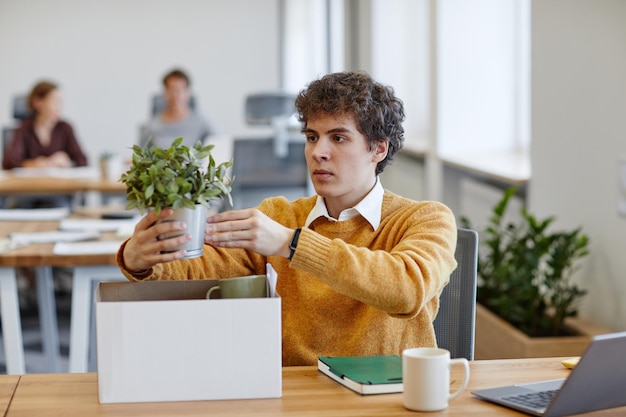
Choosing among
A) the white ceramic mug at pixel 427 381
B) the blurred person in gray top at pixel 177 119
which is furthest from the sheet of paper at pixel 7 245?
the blurred person in gray top at pixel 177 119

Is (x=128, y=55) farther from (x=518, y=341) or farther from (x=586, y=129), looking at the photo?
(x=518, y=341)

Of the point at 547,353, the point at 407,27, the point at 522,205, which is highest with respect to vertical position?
the point at 407,27

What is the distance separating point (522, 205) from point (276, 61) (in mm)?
6365

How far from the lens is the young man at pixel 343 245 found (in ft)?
5.16

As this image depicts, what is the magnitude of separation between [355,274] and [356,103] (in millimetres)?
405

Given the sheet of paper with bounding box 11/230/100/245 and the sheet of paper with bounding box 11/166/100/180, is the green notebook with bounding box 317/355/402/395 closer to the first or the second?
the sheet of paper with bounding box 11/230/100/245

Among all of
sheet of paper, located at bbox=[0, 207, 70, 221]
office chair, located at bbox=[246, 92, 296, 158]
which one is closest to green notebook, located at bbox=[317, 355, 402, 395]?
sheet of paper, located at bbox=[0, 207, 70, 221]

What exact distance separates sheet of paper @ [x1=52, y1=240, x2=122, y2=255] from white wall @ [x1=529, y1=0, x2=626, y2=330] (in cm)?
161

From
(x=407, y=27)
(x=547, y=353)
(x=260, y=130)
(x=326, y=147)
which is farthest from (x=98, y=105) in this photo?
(x=326, y=147)

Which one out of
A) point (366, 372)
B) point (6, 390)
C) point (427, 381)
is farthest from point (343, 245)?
point (6, 390)

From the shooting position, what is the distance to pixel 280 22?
1016cm

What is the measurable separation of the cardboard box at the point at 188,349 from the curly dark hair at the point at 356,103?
55 centimetres

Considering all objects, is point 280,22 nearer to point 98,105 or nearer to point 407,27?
point 98,105

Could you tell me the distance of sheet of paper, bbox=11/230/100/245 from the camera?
122 inches
